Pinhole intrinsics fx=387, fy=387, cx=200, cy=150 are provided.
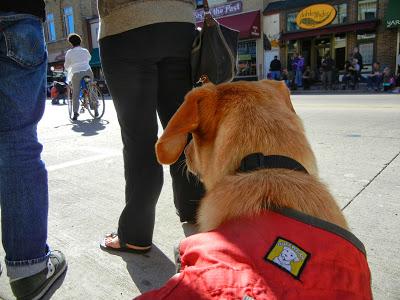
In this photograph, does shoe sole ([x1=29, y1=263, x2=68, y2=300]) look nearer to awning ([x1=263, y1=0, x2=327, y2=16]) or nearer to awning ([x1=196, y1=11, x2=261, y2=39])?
awning ([x1=263, y1=0, x2=327, y2=16])

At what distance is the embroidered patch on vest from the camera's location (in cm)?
97

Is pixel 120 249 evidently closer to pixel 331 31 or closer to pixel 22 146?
pixel 22 146

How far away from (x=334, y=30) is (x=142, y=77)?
736 inches

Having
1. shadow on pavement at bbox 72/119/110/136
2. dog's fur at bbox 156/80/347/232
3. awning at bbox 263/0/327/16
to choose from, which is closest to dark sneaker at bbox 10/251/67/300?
dog's fur at bbox 156/80/347/232

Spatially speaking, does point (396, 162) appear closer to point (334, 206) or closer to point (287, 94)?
point (287, 94)

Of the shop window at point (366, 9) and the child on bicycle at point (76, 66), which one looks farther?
the shop window at point (366, 9)

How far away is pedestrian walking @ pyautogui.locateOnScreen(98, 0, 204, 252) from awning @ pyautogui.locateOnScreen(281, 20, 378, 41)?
1786 centimetres

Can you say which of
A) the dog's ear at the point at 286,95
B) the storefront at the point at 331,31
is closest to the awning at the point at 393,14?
the storefront at the point at 331,31

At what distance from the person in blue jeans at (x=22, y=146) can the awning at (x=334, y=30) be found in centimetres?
1876

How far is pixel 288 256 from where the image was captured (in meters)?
0.98

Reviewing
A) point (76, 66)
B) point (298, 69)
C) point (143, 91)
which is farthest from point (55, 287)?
point (298, 69)

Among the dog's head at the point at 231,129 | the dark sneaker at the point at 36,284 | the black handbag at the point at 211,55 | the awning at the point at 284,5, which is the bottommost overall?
the dark sneaker at the point at 36,284

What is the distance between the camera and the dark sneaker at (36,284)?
6.17 feet

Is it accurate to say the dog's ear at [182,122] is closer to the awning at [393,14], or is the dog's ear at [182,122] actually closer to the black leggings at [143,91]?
the black leggings at [143,91]
